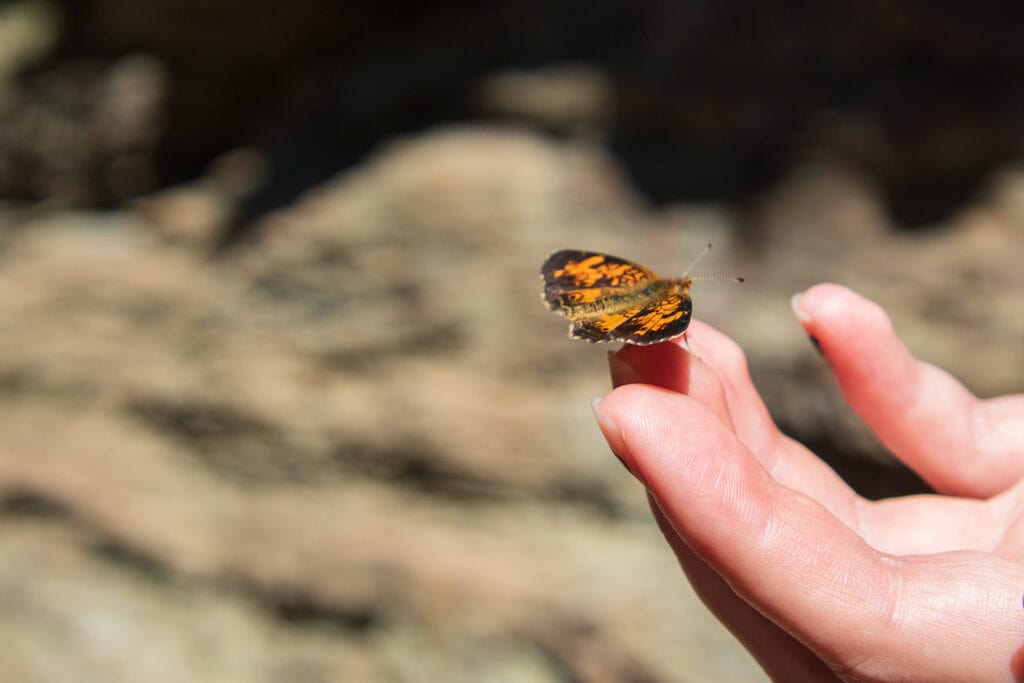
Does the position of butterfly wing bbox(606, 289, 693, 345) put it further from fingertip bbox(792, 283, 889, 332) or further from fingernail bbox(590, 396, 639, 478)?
fingertip bbox(792, 283, 889, 332)

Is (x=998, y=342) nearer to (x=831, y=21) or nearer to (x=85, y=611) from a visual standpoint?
(x=831, y=21)

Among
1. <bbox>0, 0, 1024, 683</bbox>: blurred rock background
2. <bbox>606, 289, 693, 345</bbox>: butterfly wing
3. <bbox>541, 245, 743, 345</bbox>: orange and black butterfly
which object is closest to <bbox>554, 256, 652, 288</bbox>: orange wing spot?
<bbox>541, 245, 743, 345</bbox>: orange and black butterfly

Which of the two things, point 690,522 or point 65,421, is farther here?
point 65,421

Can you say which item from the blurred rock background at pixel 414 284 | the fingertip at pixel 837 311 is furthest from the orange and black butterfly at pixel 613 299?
the blurred rock background at pixel 414 284

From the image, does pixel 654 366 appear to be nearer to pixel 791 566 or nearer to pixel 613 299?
pixel 613 299

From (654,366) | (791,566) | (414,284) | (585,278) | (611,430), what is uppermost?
(414,284)

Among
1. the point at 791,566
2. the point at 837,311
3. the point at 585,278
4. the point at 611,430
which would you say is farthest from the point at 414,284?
the point at 791,566

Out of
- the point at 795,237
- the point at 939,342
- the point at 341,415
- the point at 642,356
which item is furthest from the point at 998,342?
the point at 341,415
